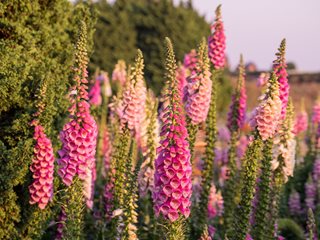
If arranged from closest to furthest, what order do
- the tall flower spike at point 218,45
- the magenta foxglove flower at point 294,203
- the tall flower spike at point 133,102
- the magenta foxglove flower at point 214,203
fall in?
the tall flower spike at point 133,102 → the tall flower spike at point 218,45 → the magenta foxglove flower at point 214,203 → the magenta foxglove flower at point 294,203

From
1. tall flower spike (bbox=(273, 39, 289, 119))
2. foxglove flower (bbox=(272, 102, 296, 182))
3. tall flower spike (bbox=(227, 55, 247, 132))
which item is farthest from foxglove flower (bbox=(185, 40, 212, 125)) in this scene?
tall flower spike (bbox=(227, 55, 247, 132))

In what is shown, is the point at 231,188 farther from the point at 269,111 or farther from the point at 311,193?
the point at 269,111

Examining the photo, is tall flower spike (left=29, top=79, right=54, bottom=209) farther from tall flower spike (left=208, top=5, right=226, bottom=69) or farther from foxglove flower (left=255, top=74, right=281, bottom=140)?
tall flower spike (left=208, top=5, right=226, bottom=69)

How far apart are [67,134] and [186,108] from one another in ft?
6.83

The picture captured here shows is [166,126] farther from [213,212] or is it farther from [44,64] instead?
[213,212]

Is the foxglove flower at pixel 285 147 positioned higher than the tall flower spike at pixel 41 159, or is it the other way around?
the foxglove flower at pixel 285 147

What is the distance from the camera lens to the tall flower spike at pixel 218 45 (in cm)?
799

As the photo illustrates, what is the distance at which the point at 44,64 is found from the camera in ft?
24.3

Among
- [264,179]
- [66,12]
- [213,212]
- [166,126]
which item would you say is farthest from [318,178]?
[166,126]

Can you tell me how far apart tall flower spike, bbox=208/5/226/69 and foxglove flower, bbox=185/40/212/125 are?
35.6 inches

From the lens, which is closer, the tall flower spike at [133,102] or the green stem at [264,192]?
the green stem at [264,192]

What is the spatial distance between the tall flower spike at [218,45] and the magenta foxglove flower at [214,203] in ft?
7.77

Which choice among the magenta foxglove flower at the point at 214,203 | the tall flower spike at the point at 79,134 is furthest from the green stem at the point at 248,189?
the magenta foxglove flower at the point at 214,203

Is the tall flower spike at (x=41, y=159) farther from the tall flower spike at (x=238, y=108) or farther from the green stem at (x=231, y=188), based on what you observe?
the tall flower spike at (x=238, y=108)
